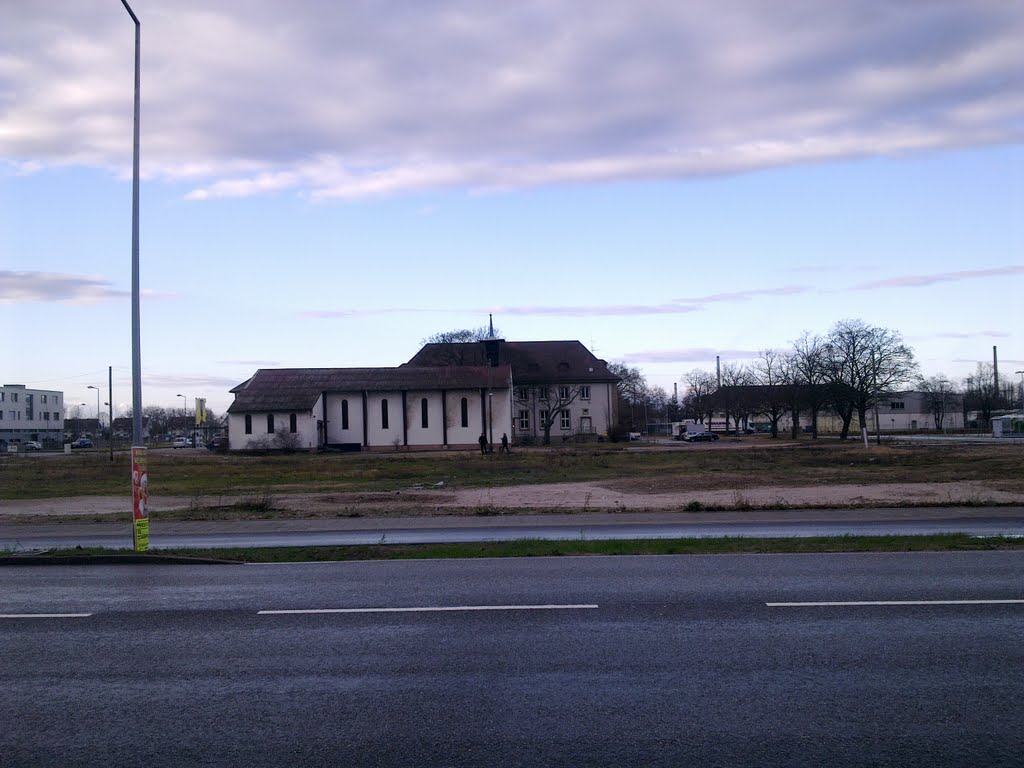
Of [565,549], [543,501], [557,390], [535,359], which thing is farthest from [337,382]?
[565,549]

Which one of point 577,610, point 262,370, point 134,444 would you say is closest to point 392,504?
point 134,444

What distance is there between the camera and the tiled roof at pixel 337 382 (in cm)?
7744

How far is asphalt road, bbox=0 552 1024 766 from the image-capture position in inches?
227

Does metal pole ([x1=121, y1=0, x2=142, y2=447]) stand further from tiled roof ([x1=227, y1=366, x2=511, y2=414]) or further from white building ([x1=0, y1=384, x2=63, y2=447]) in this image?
white building ([x1=0, y1=384, x2=63, y2=447])

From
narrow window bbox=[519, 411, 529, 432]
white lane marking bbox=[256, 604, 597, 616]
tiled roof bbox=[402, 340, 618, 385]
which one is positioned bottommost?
white lane marking bbox=[256, 604, 597, 616]

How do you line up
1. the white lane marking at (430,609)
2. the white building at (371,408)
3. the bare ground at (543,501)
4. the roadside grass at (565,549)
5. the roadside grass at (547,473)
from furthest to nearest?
the white building at (371,408)
the roadside grass at (547,473)
the bare ground at (543,501)
the roadside grass at (565,549)
the white lane marking at (430,609)

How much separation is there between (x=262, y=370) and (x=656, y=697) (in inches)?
3113

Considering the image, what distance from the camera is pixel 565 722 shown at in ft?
20.2

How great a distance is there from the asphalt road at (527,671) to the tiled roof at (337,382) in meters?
65.2

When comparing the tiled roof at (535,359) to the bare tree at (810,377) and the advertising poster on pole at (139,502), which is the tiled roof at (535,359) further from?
the advertising poster on pole at (139,502)

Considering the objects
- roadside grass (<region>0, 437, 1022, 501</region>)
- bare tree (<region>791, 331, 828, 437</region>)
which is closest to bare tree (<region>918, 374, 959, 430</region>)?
bare tree (<region>791, 331, 828, 437</region>)

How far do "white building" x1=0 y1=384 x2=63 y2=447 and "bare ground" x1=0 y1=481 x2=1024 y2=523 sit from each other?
11863cm

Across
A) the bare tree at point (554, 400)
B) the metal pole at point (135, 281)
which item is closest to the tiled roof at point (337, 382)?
the bare tree at point (554, 400)

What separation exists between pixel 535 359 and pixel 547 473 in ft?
207
